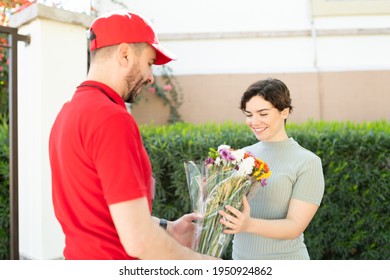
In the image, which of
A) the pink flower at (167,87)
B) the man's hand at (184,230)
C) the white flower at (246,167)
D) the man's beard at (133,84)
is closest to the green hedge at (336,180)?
the man's hand at (184,230)

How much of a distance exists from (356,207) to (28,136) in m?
3.10

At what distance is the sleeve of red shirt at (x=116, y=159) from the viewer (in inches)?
48.4

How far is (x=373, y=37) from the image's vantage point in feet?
22.4

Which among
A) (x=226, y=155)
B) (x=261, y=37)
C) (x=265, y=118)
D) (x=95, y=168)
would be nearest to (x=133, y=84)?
(x=95, y=168)

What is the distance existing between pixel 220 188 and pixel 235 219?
0.47 feet

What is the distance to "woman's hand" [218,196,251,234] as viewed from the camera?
1.74 meters

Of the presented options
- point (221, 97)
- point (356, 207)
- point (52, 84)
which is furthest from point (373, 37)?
point (52, 84)

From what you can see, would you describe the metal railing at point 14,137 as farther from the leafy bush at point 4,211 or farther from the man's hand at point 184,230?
the man's hand at point 184,230

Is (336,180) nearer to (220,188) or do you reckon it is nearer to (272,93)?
(272,93)

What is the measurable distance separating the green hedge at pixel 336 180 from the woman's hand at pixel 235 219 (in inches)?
92.9

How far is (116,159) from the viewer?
1.23 meters

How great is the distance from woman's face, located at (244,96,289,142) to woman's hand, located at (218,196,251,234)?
502mm

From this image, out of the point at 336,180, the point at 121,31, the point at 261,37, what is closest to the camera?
the point at 121,31
